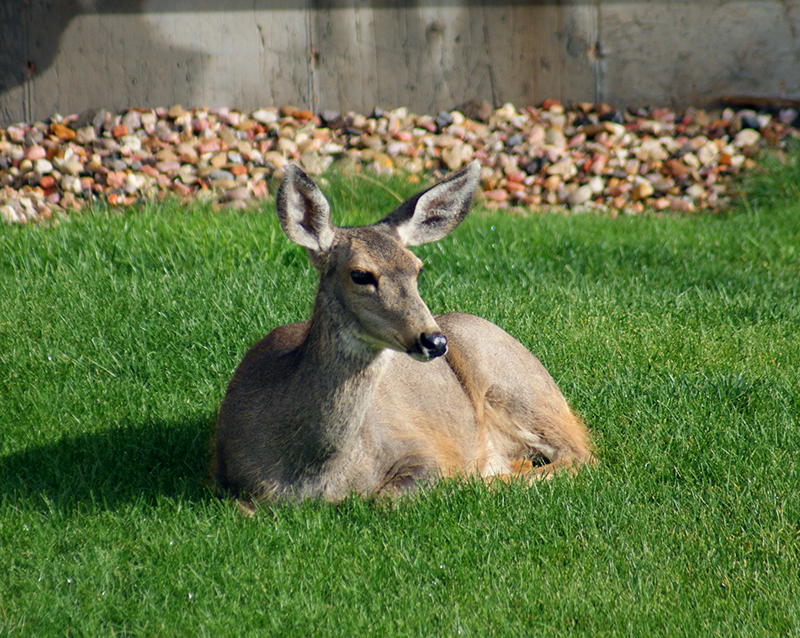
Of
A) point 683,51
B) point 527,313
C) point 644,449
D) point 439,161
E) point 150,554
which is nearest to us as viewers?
point 150,554

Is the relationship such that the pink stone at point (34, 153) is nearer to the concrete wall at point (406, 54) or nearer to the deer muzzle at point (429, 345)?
the concrete wall at point (406, 54)

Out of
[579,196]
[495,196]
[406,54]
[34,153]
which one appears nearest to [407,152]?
[495,196]

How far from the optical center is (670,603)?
271cm

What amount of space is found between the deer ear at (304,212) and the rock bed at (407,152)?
4.56m

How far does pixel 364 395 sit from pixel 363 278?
0.45 m

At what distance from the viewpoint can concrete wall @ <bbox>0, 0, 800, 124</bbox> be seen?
28.6ft

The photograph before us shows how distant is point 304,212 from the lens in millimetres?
3201

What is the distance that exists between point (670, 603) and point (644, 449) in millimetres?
1172

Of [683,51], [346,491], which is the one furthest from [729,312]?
[683,51]

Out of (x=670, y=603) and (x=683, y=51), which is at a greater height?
(x=683, y=51)

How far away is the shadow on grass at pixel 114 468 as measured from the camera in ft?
11.2

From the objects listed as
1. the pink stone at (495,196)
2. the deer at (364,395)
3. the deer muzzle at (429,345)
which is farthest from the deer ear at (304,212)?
the pink stone at (495,196)

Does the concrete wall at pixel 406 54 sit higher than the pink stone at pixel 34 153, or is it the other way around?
the concrete wall at pixel 406 54

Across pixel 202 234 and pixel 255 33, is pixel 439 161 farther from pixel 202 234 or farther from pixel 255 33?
pixel 202 234
